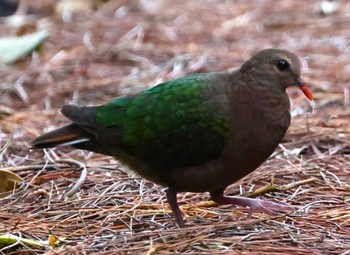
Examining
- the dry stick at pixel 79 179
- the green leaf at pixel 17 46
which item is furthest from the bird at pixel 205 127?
the green leaf at pixel 17 46

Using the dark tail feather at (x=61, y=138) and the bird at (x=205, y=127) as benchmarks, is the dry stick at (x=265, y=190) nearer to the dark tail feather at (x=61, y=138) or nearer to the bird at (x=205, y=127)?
the bird at (x=205, y=127)

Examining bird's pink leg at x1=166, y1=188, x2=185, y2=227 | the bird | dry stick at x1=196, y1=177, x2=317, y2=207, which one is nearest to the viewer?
the bird

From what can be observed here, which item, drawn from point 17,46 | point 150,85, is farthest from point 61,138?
point 17,46

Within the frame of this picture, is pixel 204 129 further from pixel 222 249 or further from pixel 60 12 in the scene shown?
pixel 60 12

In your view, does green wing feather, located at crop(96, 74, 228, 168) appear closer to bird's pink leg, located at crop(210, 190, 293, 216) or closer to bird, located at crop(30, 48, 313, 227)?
bird, located at crop(30, 48, 313, 227)

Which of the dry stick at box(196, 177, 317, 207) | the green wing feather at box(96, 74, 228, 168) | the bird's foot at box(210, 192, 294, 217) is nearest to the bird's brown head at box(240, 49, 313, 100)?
the green wing feather at box(96, 74, 228, 168)

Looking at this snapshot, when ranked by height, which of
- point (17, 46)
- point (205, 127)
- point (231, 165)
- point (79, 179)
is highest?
point (17, 46)

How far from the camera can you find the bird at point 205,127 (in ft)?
14.3

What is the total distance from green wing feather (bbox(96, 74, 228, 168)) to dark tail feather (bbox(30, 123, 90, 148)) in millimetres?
150

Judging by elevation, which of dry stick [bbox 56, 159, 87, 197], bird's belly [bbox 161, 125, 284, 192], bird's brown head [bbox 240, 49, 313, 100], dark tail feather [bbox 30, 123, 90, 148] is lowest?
dry stick [bbox 56, 159, 87, 197]

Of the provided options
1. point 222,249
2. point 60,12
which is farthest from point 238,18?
point 222,249

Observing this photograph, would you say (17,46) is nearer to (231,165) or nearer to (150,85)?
(150,85)

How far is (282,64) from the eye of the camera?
4.52m

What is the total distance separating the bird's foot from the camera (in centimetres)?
454
